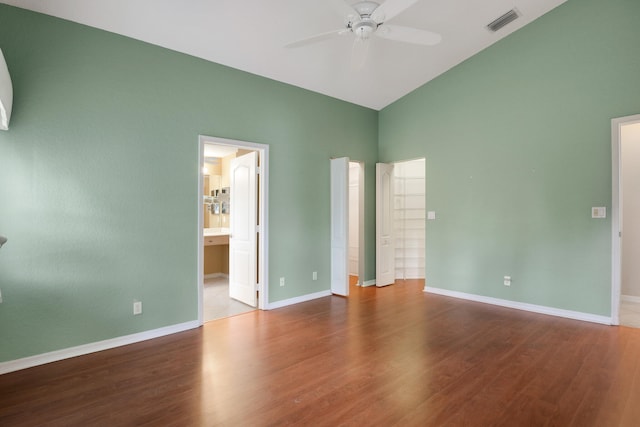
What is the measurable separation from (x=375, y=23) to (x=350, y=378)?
2.85 m

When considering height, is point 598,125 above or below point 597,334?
above

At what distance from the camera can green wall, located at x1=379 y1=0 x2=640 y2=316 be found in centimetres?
365

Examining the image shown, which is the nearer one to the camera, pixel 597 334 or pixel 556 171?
pixel 597 334

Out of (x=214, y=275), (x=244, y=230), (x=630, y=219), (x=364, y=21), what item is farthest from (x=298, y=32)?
(x=630, y=219)

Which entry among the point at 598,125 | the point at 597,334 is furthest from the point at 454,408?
the point at 598,125

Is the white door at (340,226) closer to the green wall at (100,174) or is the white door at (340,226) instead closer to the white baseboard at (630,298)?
the green wall at (100,174)

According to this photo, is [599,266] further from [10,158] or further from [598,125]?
[10,158]

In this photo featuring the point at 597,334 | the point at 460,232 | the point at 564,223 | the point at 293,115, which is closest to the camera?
the point at 597,334

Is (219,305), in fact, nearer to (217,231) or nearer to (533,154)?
(217,231)

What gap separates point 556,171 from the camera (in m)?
3.97

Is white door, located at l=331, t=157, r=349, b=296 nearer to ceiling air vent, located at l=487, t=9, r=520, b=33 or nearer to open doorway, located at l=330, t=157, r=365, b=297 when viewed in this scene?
open doorway, located at l=330, t=157, r=365, b=297

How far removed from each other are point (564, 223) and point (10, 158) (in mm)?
5717

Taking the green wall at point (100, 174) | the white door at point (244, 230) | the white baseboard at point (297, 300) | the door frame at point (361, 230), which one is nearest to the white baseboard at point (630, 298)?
the door frame at point (361, 230)

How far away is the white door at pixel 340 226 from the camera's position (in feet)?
15.9
